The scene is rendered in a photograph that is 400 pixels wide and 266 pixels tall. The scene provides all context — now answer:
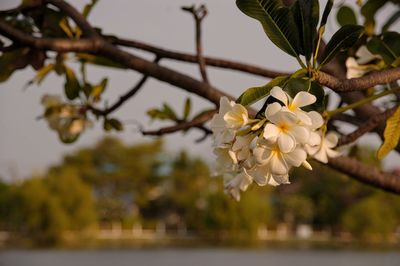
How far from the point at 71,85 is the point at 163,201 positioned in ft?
110

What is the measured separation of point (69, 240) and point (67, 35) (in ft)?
89.0

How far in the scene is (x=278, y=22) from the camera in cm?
66

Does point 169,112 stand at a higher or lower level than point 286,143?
higher

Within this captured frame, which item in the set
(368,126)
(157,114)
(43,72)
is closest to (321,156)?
(368,126)

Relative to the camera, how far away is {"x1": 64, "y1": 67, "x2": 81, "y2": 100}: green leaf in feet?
4.57

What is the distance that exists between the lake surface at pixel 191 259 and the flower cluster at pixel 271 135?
1746cm

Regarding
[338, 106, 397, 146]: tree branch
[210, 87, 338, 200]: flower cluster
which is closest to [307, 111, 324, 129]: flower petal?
[210, 87, 338, 200]: flower cluster

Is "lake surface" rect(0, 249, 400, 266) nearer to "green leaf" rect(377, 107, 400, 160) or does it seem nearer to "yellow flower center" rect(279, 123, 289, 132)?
"green leaf" rect(377, 107, 400, 160)

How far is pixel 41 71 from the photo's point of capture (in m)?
1.43

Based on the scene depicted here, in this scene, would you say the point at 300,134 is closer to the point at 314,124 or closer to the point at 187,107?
the point at 314,124

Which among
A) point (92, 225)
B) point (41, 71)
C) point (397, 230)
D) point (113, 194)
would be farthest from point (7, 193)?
point (41, 71)

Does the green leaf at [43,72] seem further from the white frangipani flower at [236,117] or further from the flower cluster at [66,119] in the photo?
the white frangipani flower at [236,117]

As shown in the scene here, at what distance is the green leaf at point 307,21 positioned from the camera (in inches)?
25.5

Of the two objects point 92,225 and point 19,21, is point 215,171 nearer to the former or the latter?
point 19,21
